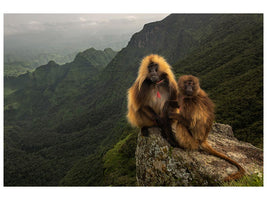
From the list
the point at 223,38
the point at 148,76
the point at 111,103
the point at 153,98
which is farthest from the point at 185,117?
the point at 111,103

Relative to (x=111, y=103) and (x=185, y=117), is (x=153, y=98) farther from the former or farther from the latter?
(x=111, y=103)

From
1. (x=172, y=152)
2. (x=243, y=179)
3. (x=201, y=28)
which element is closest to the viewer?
(x=243, y=179)

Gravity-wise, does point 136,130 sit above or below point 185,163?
below

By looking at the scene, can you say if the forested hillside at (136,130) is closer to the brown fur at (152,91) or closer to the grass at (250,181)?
the brown fur at (152,91)

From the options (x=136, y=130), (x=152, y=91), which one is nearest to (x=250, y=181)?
(x=152, y=91)

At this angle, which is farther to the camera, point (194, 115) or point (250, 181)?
point (194, 115)

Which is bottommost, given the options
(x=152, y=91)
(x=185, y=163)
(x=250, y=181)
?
(x=185, y=163)

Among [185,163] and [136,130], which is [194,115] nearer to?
[185,163]

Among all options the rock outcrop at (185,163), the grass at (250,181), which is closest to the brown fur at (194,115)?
the grass at (250,181)
